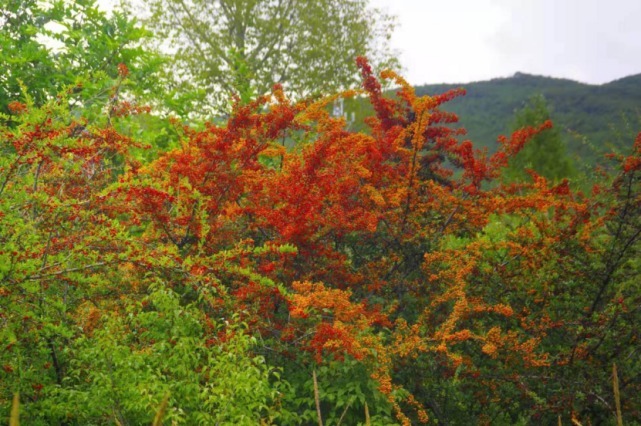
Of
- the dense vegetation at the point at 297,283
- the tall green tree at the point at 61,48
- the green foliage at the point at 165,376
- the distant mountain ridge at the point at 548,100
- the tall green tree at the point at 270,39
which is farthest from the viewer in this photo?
the distant mountain ridge at the point at 548,100

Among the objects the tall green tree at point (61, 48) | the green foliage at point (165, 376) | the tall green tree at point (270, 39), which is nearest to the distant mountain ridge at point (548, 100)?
the tall green tree at point (270, 39)

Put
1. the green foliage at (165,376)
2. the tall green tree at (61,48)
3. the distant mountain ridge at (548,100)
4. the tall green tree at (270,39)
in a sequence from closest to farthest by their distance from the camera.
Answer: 1. the green foliage at (165,376)
2. the tall green tree at (61,48)
3. the tall green tree at (270,39)
4. the distant mountain ridge at (548,100)

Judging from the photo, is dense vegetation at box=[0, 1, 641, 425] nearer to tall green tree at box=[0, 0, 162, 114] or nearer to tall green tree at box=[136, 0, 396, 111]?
tall green tree at box=[0, 0, 162, 114]

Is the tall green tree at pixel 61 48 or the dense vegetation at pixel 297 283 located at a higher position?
the tall green tree at pixel 61 48

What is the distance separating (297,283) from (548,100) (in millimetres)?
62855

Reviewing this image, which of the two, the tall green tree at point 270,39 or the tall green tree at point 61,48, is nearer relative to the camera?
the tall green tree at point 61,48

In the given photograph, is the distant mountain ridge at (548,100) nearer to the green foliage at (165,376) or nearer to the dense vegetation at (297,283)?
the dense vegetation at (297,283)

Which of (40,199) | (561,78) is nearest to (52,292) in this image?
(40,199)

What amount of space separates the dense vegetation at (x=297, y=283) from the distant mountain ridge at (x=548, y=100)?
4193 cm

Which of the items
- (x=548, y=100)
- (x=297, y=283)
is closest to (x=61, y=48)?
(x=297, y=283)

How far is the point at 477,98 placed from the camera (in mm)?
73375

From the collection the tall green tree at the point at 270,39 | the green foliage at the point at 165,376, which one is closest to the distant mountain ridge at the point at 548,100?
the tall green tree at the point at 270,39

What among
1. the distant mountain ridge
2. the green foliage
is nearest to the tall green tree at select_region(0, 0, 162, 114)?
the green foliage

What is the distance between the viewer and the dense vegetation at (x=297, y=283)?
3889 mm
